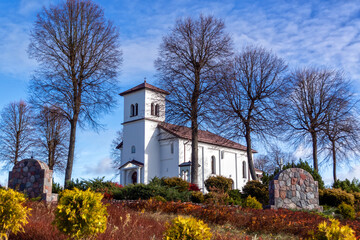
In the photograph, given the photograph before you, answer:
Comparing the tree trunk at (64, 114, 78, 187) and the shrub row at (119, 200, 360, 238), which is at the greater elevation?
the tree trunk at (64, 114, 78, 187)

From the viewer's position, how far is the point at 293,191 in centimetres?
1520

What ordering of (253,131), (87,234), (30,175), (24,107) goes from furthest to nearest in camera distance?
(24,107) → (253,131) → (30,175) → (87,234)

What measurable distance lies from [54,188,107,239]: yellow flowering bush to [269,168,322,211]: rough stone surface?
10451 millimetres

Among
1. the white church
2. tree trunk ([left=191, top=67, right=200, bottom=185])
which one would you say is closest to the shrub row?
tree trunk ([left=191, top=67, right=200, bottom=185])

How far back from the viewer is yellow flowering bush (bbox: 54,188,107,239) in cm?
521

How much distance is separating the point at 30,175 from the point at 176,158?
917 inches

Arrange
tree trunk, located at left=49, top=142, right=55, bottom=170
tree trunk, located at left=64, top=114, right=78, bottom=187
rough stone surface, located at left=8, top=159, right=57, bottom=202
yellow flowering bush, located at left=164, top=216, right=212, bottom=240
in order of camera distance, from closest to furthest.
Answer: yellow flowering bush, located at left=164, top=216, right=212, bottom=240 → rough stone surface, located at left=8, top=159, right=57, bottom=202 → tree trunk, located at left=64, top=114, right=78, bottom=187 → tree trunk, located at left=49, top=142, right=55, bottom=170

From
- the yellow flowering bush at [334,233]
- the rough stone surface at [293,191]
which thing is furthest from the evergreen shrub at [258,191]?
the yellow flowering bush at [334,233]

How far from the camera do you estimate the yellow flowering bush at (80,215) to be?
521cm

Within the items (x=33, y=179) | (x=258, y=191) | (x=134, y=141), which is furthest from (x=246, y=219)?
(x=134, y=141)

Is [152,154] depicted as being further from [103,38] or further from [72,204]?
[72,204]

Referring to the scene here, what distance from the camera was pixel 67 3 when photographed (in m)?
23.7

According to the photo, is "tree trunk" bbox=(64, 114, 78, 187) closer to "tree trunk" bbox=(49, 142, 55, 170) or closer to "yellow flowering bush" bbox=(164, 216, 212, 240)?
"tree trunk" bbox=(49, 142, 55, 170)

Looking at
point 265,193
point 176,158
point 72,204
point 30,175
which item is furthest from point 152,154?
point 72,204
